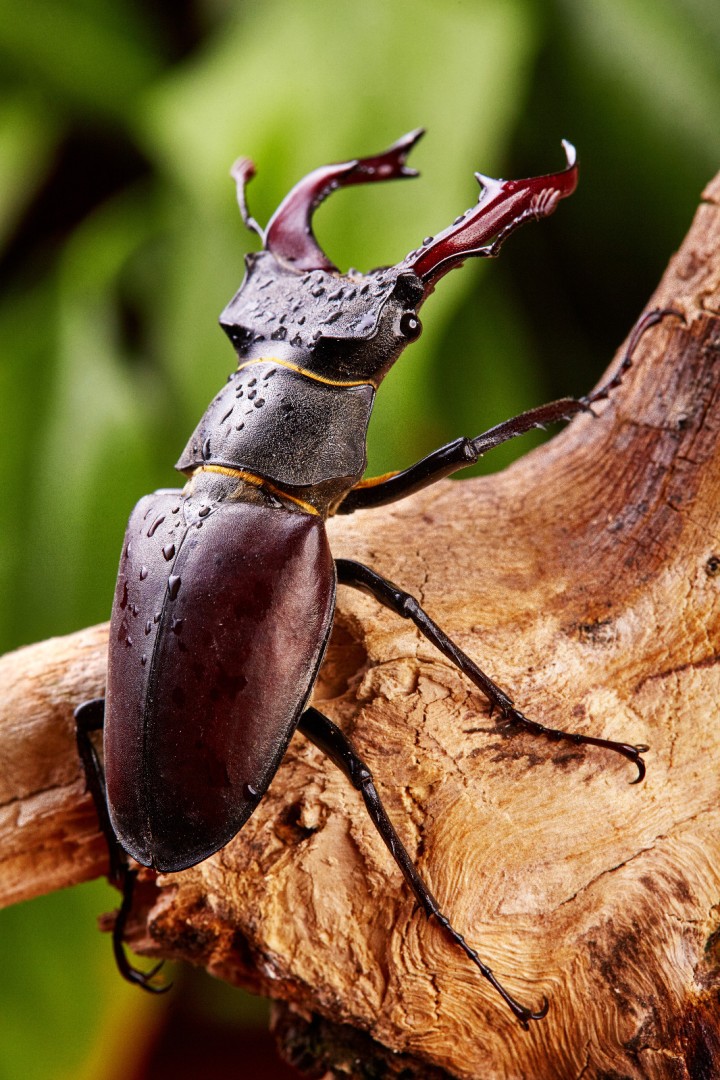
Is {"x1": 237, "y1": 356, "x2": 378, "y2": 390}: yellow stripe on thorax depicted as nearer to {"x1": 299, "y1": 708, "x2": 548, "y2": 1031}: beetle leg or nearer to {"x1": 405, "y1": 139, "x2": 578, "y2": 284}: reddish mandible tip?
{"x1": 405, "y1": 139, "x2": 578, "y2": 284}: reddish mandible tip

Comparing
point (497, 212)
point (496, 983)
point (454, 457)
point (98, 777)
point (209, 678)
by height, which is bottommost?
point (496, 983)

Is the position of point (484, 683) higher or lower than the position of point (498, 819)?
higher

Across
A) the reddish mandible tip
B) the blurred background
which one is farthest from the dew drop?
the blurred background

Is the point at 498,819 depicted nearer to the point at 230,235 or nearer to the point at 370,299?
the point at 370,299

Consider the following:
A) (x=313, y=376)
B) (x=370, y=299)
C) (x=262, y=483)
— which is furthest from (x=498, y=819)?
(x=370, y=299)

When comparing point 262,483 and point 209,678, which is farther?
point 262,483

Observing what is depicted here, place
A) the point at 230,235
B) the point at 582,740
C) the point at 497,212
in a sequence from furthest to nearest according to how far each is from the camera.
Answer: the point at 230,235 < the point at 497,212 < the point at 582,740

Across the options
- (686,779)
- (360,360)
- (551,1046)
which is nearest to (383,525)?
(360,360)
